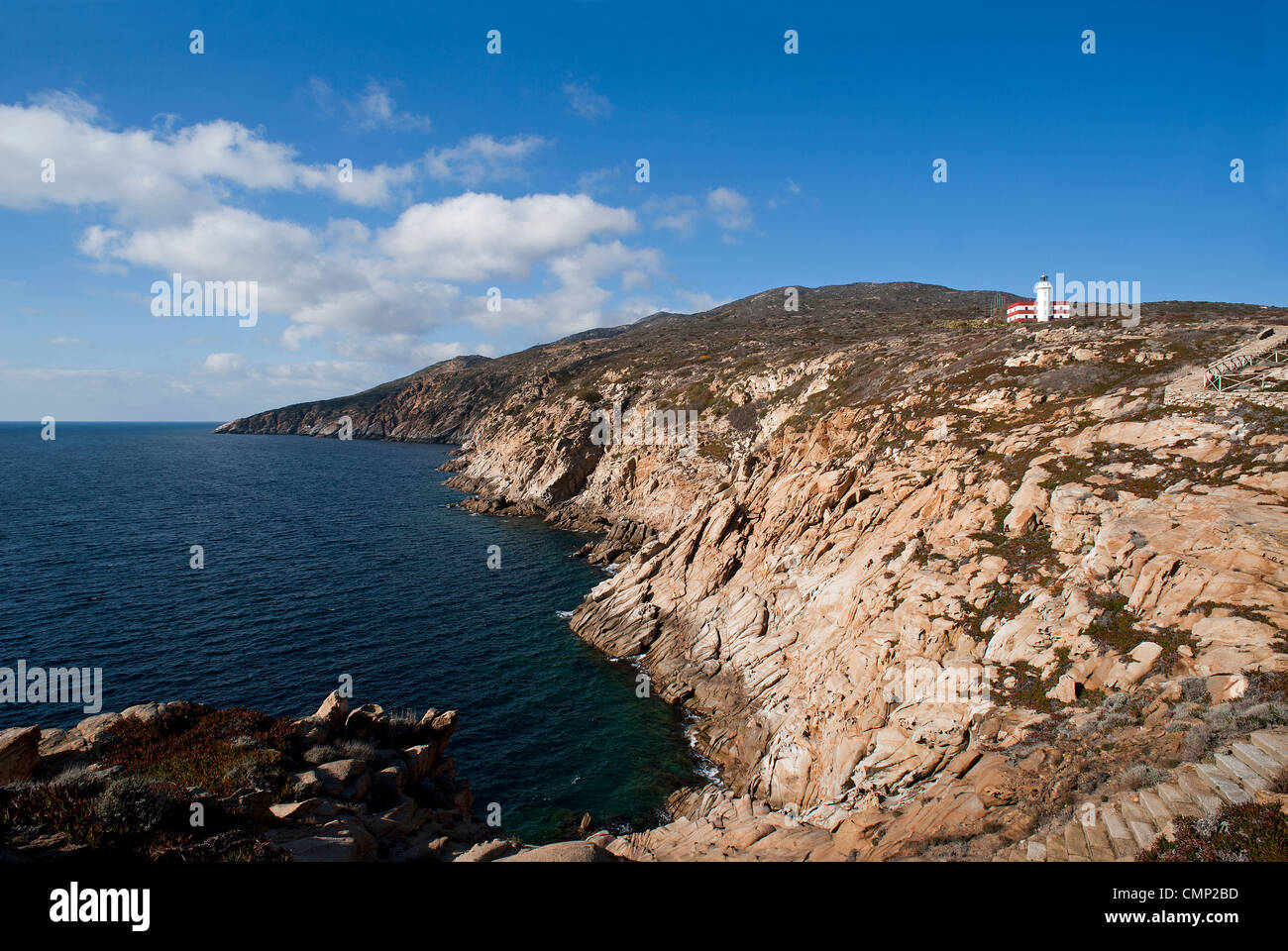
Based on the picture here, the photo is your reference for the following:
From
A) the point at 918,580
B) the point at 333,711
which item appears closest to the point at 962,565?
the point at 918,580

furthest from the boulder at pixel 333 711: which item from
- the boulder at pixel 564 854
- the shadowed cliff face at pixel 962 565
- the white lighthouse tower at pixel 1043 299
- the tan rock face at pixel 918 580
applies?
the white lighthouse tower at pixel 1043 299

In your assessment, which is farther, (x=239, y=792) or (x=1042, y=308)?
(x=1042, y=308)

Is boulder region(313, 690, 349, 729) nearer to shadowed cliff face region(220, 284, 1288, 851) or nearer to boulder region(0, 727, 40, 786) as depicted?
boulder region(0, 727, 40, 786)

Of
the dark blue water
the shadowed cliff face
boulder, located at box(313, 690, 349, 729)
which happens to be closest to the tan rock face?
the shadowed cliff face

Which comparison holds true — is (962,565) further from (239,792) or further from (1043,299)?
(1043,299)
